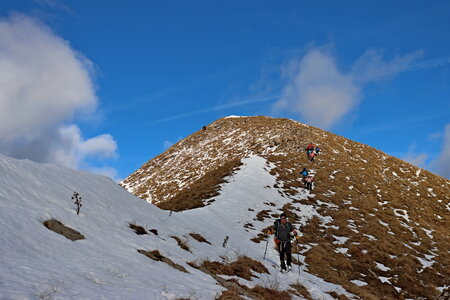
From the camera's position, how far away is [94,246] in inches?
321

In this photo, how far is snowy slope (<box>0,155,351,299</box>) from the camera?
5660 mm

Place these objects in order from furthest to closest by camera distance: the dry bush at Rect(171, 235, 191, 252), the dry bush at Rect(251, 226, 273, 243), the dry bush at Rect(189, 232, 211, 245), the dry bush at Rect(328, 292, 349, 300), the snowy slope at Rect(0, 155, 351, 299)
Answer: the dry bush at Rect(251, 226, 273, 243)
the dry bush at Rect(189, 232, 211, 245)
the dry bush at Rect(328, 292, 349, 300)
the dry bush at Rect(171, 235, 191, 252)
the snowy slope at Rect(0, 155, 351, 299)

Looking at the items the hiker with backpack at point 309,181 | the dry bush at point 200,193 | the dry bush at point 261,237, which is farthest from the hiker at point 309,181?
the dry bush at point 261,237

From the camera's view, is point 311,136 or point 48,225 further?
point 311,136

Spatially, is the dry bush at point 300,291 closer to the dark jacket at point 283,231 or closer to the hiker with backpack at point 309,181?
the dark jacket at point 283,231

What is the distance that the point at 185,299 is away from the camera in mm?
6320

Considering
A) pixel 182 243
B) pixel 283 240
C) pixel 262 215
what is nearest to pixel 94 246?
pixel 182 243

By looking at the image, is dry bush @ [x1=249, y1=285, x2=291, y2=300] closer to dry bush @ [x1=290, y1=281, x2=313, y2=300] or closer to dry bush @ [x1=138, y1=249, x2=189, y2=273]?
dry bush @ [x1=290, y1=281, x2=313, y2=300]

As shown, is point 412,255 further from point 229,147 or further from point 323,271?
point 229,147

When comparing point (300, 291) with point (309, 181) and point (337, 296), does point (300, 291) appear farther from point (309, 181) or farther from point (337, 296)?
point (309, 181)

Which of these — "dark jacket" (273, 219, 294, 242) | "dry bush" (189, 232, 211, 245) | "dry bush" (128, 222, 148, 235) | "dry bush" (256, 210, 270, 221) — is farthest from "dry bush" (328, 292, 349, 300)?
"dry bush" (256, 210, 270, 221)

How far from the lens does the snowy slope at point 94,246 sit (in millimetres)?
5660

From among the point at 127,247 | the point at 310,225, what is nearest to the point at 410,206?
the point at 310,225

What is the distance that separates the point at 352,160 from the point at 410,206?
12.5m
